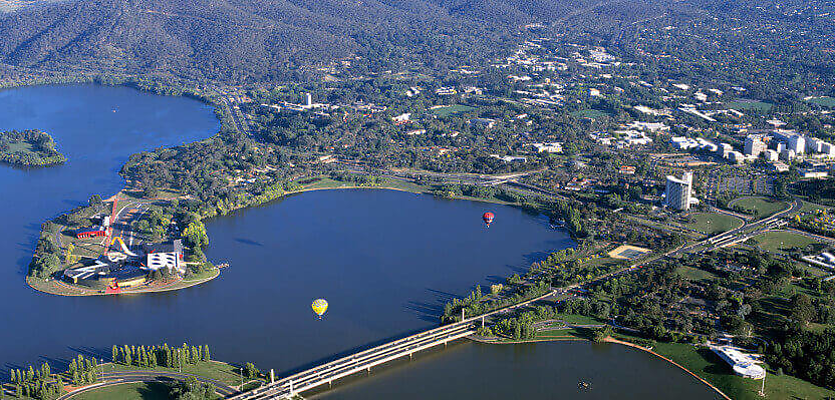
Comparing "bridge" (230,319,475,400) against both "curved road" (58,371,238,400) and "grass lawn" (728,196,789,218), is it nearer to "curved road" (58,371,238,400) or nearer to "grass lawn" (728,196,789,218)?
"curved road" (58,371,238,400)

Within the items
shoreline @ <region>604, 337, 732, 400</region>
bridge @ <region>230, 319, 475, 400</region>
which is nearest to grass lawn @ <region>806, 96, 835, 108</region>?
shoreline @ <region>604, 337, 732, 400</region>

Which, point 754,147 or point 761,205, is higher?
point 754,147

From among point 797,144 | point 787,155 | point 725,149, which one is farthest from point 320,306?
point 797,144

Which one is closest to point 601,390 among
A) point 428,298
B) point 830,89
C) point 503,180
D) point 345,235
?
point 428,298

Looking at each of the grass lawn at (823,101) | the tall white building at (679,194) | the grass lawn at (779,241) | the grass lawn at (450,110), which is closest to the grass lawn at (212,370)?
the grass lawn at (779,241)

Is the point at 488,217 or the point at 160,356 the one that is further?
the point at 488,217

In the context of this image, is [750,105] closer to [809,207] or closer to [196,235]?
[809,207]

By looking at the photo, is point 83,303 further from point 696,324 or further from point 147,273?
point 696,324

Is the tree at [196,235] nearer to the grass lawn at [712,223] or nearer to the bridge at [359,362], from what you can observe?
the bridge at [359,362]
